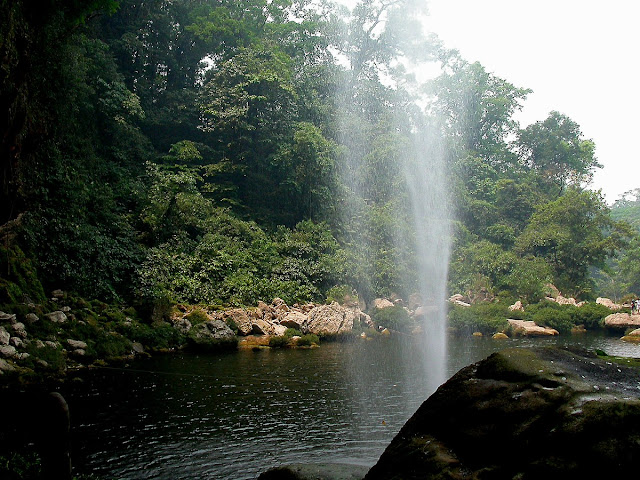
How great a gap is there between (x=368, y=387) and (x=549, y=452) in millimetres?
9829

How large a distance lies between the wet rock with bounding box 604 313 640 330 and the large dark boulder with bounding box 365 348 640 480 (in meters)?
26.1

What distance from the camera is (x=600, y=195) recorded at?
35500 millimetres

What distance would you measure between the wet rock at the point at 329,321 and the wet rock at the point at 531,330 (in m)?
8.52

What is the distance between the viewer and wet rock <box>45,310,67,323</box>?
14672 millimetres

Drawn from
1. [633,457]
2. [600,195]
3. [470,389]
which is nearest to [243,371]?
[470,389]

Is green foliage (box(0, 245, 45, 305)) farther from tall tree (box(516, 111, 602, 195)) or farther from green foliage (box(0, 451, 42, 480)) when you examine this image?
tall tree (box(516, 111, 602, 195))

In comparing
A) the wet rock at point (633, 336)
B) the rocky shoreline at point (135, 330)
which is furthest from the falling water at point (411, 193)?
the wet rock at point (633, 336)

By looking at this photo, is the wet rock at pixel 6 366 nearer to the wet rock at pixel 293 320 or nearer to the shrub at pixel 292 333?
the shrub at pixel 292 333

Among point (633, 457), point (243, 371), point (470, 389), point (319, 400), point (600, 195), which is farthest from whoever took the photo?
point (600, 195)

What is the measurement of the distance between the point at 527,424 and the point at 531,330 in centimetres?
2429

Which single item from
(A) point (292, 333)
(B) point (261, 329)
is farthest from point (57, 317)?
(A) point (292, 333)

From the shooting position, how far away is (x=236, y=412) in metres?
9.95

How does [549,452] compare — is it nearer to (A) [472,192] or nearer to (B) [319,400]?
(B) [319,400]

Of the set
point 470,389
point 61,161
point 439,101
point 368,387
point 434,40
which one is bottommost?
point 368,387
